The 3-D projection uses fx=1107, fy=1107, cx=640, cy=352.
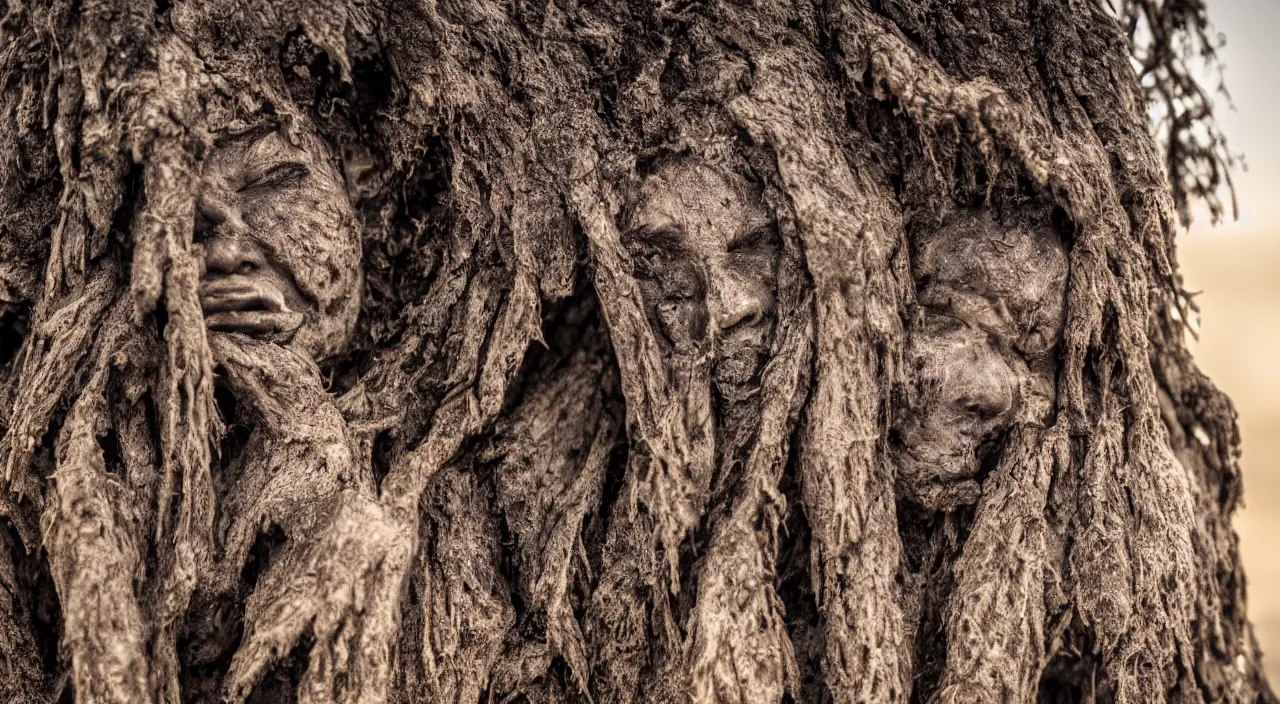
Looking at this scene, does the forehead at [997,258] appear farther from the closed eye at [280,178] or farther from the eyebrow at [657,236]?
the closed eye at [280,178]

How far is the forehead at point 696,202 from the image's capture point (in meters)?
3.89

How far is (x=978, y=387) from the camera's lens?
12.7 feet

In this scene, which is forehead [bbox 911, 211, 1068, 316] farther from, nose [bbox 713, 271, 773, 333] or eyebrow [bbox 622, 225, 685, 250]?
eyebrow [bbox 622, 225, 685, 250]

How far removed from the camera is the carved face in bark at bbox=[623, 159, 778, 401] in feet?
12.5

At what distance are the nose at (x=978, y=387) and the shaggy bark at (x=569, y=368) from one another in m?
0.08

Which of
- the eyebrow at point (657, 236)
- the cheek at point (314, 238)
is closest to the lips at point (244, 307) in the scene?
the cheek at point (314, 238)

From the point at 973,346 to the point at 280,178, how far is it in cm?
246

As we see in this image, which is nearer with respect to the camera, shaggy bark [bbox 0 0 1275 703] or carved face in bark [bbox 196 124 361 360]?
shaggy bark [bbox 0 0 1275 703]

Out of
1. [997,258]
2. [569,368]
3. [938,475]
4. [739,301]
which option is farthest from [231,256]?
[997,258]

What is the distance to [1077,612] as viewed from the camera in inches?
147

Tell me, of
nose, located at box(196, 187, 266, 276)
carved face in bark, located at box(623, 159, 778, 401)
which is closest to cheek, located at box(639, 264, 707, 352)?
carved face in bark, located at box(623, 159, 778, 401)

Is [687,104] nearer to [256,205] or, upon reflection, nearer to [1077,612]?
[256,205]

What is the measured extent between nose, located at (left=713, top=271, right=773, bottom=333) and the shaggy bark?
1 centimetres

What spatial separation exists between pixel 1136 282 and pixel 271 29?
3.18m
